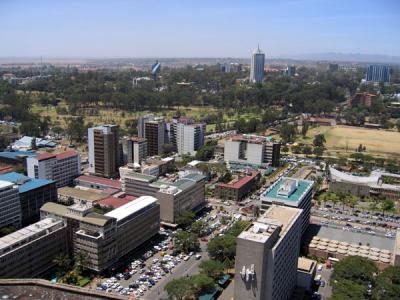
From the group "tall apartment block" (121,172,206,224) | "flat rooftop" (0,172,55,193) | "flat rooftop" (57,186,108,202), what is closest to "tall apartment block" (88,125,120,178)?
"flat rooftop" (57,186,108,202)

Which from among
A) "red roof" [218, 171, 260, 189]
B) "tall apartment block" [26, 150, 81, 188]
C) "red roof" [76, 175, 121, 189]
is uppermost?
"tall apartment block" [26, 150, 81, 188]

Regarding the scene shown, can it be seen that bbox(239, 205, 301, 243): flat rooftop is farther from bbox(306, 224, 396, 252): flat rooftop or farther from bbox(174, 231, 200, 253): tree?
bbox(306, 224, 396, 252): flat rooftop

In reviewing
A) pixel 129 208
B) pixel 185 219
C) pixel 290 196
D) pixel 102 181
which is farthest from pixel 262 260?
pixel 102 181

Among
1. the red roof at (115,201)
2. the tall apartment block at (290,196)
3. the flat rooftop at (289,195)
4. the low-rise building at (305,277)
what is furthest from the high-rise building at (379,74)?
the low-rise building at (305,277)

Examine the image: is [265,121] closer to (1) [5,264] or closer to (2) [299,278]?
(2) [299,278]

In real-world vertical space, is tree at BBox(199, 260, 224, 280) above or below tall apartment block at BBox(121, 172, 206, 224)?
below

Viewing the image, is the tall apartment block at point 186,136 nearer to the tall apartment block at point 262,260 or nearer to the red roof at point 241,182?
the red roof at point 241,182
